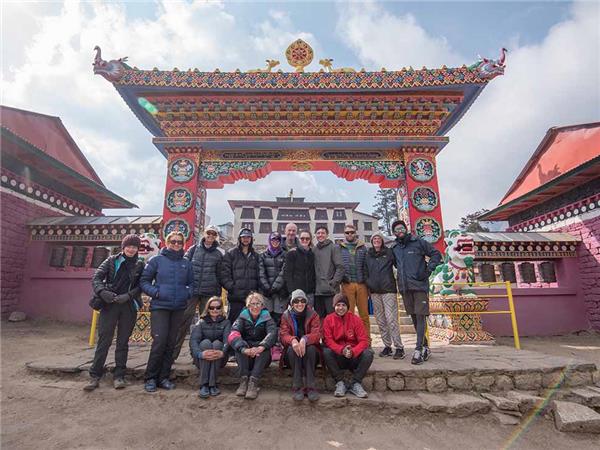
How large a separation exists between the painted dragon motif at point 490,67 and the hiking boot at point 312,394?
26.4 ft

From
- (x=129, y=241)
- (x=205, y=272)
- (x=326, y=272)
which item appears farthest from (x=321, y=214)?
(x=129, y=241)

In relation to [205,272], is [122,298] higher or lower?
lower

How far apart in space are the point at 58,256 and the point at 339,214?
100 feet

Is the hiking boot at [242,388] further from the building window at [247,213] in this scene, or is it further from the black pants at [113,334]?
the building window at [247,213]

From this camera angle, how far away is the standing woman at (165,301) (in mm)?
3920

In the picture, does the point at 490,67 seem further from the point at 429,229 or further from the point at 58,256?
the point at 58,256

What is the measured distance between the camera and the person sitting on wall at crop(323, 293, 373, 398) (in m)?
3.76

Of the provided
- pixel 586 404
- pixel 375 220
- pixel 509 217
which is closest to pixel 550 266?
pixel 509 217

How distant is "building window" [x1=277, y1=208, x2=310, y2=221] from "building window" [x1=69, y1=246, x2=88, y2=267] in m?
28.4

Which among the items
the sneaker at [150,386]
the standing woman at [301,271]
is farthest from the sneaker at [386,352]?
the sneaker at [150,386]

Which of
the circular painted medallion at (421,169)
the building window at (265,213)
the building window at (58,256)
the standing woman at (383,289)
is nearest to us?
the standing woman at (383,289)

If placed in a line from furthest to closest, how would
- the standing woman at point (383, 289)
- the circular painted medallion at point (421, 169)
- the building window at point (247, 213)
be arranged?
the building window at point (247, 213) < the circular painted medallion at point (421, 169) < the standing woman at point (383, 289)

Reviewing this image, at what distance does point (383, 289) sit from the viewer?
473cm

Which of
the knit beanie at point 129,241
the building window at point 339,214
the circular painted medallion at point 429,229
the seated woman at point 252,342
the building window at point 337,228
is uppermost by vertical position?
the building window at point 339,214
